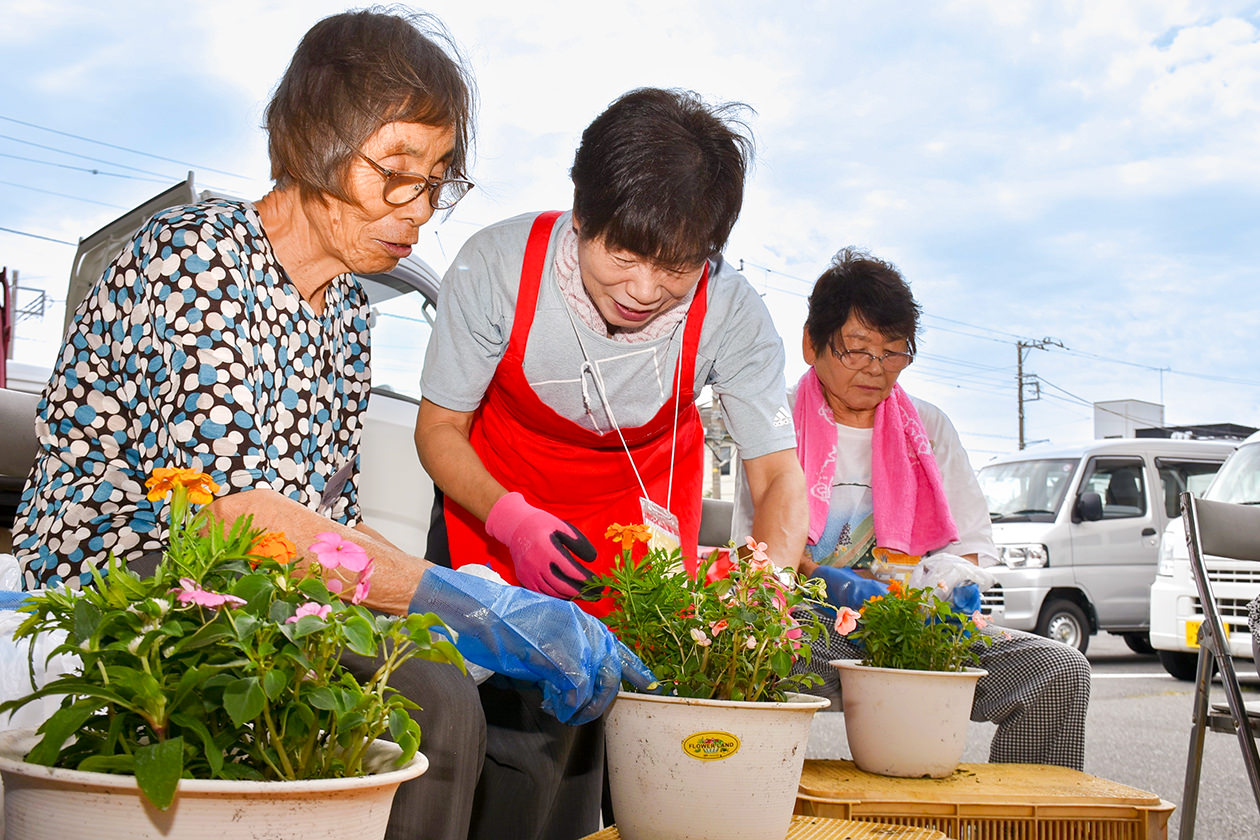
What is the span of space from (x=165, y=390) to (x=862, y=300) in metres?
1.97

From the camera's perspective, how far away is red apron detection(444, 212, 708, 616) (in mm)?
2125

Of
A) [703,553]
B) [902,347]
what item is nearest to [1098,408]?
[902,347]

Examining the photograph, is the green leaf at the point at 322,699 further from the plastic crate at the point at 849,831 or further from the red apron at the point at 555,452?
the red apron at the point at 555,452

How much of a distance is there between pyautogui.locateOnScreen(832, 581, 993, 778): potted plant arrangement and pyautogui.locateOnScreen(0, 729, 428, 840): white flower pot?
4.47ft

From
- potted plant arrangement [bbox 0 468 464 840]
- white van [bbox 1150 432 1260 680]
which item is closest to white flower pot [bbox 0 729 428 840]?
potted plant arrangement [bbox 0 468 464 840]

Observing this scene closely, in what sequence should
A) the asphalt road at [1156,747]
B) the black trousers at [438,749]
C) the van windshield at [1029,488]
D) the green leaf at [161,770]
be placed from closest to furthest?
1. the green leaf at [161,770]
2. the black trousers at [438,749]
3. the asphalt road at [1156,747]
4. the van windshield at [1029,488]

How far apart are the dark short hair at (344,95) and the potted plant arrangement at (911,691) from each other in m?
1.16

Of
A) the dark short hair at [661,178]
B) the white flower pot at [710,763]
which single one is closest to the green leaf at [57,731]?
the white flower pot at [710,763]

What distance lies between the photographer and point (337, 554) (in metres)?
0.89

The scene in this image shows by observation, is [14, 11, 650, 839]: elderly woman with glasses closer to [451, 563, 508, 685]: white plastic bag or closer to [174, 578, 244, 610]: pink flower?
[451, 563, 508, 685]: white plastic bag

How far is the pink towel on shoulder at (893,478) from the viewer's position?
2750mm

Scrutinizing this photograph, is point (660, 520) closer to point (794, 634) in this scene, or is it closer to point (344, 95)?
point (794, 634)

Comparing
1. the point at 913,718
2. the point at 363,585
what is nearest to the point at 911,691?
the point at 913,718

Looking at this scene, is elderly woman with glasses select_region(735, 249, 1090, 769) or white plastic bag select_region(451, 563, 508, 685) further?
elderly woman with glasses select_region(735, 249, 1090, 769)
